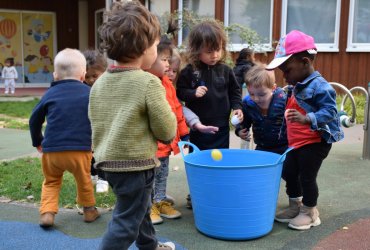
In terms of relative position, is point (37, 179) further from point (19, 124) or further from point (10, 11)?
point (10, 11)

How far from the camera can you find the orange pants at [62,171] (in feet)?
10.7

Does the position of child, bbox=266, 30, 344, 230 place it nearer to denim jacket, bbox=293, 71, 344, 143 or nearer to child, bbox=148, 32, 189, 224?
denim jacket, bbox=293, 71, 344, 143

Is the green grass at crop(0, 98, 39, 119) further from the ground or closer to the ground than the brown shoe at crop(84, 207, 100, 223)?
closer to the ground

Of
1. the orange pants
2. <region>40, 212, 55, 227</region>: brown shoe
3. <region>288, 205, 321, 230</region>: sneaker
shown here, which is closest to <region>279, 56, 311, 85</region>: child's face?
<region>288, 205, 321, 230</region>: sneaker

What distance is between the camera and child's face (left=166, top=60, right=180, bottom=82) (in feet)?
11.6

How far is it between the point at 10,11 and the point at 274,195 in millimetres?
Result: 15091

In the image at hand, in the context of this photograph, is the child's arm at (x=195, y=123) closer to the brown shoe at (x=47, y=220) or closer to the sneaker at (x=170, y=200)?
the sneaker at (x=170, y=200)

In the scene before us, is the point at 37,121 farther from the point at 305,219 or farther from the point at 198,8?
the point at 198,8

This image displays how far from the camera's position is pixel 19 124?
852cm

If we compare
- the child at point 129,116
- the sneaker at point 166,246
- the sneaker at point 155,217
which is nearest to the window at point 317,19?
the sneaker at point 155,217

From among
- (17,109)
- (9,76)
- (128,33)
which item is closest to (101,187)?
(128,33)

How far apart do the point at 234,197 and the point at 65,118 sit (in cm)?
129

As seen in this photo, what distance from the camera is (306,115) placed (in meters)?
3.02

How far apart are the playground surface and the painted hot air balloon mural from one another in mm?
13306
